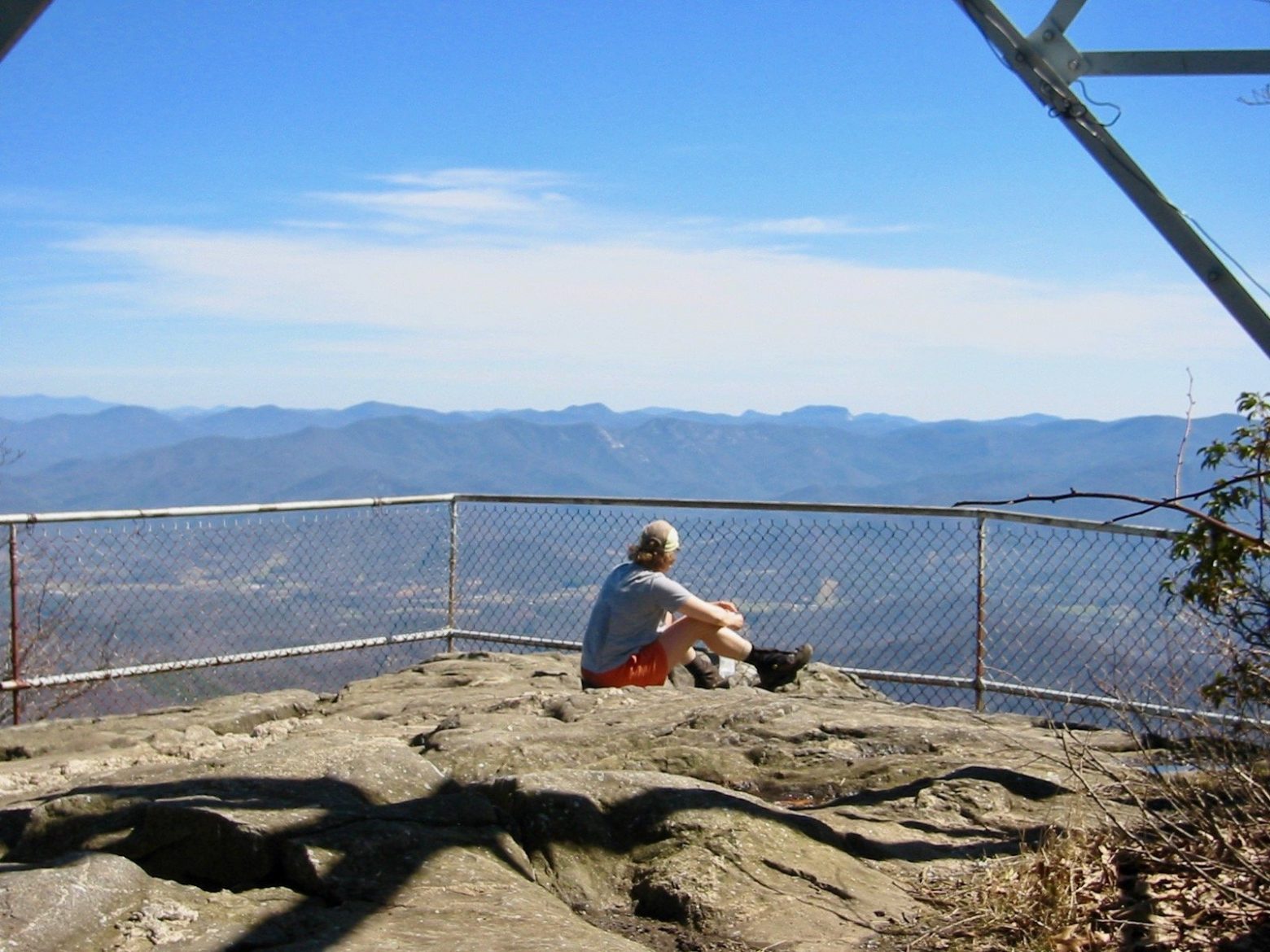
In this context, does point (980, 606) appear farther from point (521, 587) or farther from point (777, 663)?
point (521, 587)

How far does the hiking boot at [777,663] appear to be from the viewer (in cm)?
811

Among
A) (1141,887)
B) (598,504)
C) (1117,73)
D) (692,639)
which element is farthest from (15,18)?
(598,504)

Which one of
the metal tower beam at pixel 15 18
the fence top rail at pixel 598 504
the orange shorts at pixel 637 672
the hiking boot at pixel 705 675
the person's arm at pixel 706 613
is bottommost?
the hiking boot at pixel 705 675

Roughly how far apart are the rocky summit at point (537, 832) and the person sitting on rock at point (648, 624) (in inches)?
38.1

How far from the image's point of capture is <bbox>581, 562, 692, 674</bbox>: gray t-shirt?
24.7 ft

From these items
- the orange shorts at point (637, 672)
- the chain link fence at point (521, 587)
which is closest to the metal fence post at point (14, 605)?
the chain link fence at point (521, 587)

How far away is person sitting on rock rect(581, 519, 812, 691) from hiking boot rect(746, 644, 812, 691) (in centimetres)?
26

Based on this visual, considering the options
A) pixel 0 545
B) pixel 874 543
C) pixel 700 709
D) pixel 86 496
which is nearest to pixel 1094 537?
pixel 874 543

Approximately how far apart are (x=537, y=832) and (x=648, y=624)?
3.12 metres

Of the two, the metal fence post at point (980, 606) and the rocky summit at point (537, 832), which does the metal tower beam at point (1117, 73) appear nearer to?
the rocky summit at point (537, 832)

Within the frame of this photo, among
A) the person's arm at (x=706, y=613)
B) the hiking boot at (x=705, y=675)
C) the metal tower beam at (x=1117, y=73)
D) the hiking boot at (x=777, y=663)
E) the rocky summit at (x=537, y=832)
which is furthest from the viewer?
the hiking boot at (x=705, y=675)

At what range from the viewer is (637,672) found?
24.9 feet

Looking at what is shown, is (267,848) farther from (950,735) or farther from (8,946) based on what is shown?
(950,735)

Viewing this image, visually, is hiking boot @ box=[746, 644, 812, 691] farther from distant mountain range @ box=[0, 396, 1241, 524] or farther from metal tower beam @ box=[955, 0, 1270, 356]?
distant mountain range @ box=[0, 396, 1241, 524]
